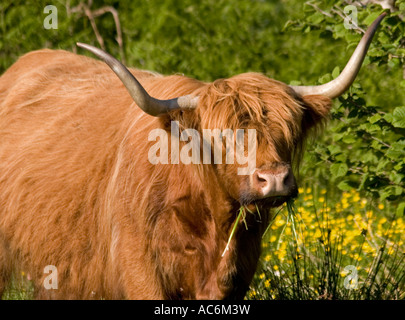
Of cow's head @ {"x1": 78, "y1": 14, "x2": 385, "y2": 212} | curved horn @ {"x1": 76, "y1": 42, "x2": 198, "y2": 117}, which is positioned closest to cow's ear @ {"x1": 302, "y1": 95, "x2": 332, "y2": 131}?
cow's head @ {"x1": 78, "y1": 14, "x2": 385, "y2": 212}

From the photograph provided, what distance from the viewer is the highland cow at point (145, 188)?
3.78m

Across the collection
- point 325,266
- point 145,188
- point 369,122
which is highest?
point 369,122

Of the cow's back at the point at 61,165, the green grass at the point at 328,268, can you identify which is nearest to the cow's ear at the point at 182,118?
the cow's back at the point at 61,165

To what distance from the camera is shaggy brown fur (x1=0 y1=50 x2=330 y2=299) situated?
12.6ft

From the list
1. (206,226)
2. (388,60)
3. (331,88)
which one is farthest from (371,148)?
(206,226)

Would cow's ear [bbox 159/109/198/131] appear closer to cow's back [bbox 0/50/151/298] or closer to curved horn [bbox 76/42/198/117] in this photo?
curved horn [bbox 76/42/198/117]

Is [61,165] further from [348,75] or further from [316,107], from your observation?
[348,75]

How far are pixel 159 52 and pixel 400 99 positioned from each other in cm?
251

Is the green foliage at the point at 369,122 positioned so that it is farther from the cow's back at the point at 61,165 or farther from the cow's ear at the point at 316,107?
the cow's back at the point at 61,165

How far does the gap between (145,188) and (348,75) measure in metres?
1.17

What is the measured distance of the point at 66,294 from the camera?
14.8 ft

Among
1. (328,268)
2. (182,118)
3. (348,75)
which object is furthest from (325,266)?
(182,118)

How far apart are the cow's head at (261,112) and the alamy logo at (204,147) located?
29mm

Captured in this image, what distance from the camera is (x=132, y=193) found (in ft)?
13.2
